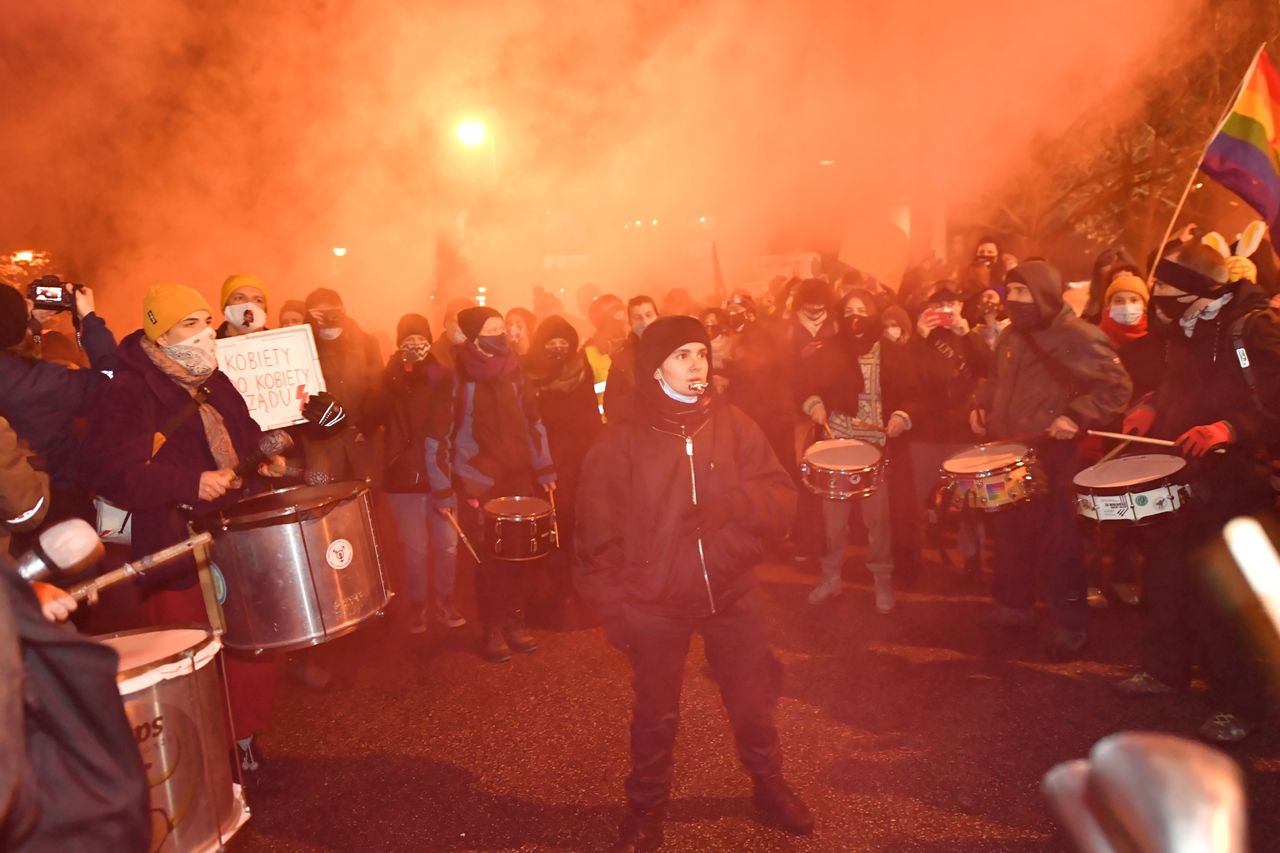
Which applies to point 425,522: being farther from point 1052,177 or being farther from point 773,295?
point 1052,177

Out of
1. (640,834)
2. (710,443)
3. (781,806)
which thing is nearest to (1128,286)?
(710,443)

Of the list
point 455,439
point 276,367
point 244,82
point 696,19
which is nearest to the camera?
point 276,367

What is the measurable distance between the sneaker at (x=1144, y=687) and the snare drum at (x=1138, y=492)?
2.50 feet

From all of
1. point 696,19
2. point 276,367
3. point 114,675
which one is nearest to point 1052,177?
point 696,19

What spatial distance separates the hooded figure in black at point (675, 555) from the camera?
312 cm

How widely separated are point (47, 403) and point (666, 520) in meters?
2.60

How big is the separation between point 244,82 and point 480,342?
3.56m

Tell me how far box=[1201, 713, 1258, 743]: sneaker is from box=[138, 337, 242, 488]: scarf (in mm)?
4042

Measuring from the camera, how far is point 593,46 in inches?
256

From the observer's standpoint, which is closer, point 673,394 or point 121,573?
point 121,573

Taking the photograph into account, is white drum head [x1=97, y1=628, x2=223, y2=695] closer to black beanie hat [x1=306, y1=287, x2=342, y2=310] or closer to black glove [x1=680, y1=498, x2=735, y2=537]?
black glove [x1=680, y1=498, x2=735, y2=537]

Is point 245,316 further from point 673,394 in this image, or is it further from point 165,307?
point 673,394

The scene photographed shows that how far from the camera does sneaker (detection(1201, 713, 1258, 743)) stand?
3.65 meters

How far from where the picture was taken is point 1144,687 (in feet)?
13.4
